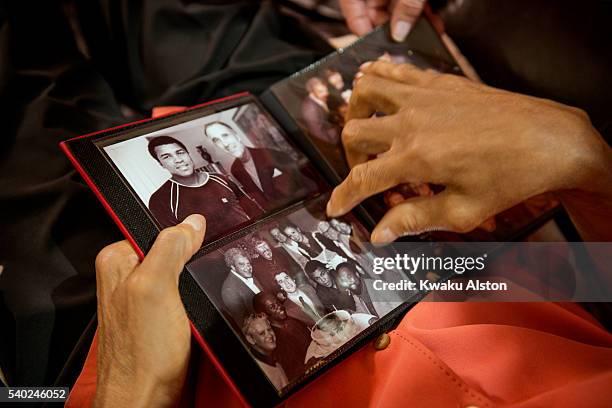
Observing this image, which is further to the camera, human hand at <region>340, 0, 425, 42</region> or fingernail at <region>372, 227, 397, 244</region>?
human hand at <region>340, 0, 425, 42</region>

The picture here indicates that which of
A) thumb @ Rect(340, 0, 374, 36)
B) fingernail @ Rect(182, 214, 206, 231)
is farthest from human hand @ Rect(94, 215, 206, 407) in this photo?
thumb @ Rect(340, 0, 374, 36)

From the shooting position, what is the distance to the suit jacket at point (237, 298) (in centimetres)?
65

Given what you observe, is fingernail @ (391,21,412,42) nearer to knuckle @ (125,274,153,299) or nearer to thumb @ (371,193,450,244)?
thumb @ (371,193,450,244)

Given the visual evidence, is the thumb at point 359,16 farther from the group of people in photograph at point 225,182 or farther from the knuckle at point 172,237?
the knuckle at point 172,237

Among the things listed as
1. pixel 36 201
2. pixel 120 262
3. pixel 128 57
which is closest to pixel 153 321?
pixel 120 262

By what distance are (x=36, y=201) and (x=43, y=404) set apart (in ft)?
1.08

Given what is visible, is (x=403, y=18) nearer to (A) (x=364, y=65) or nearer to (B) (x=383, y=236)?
(A) (x=364, y=65)

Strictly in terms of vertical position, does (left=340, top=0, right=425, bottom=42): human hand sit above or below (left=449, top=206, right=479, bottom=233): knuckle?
above

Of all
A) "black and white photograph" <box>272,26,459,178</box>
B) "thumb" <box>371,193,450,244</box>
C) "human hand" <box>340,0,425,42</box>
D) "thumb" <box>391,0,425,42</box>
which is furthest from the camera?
"human hand" <box>340,0,425,42</box>

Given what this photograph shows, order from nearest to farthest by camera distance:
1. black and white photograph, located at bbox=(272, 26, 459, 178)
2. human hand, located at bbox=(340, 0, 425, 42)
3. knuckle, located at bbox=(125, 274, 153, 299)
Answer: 1. knuckle, located at bbox=(125, 274, 153, 299)
2. black and white photograph, located at bbox=(272, 26, 459, 178)
3. human hand, located at bbox=(340, 0, 425, 42)

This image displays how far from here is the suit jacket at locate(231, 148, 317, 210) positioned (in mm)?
770

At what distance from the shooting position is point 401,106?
0.76 metres

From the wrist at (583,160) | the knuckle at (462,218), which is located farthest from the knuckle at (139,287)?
the wrist at (583,160)

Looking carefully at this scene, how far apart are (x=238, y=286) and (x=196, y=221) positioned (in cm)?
11
